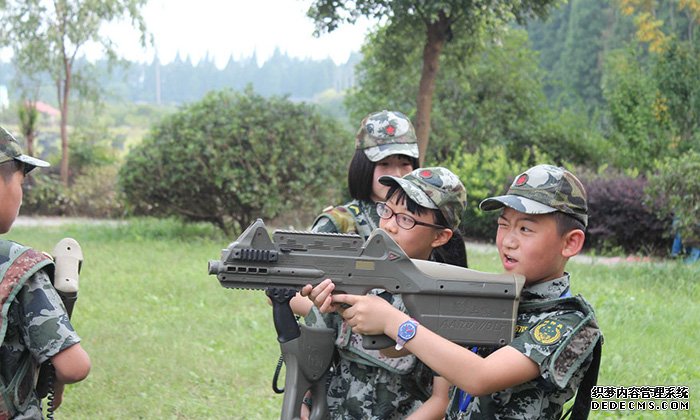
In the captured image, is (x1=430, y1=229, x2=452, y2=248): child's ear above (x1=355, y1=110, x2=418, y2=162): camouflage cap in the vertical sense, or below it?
below

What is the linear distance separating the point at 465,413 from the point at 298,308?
2.18 feet

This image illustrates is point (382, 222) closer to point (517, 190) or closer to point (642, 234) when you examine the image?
point (517, 190)

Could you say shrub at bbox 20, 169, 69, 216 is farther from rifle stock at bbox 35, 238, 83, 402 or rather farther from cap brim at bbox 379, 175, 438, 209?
cap brim at bbox 379, 175, 438, 209

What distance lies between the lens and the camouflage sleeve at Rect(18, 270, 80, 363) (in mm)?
2203

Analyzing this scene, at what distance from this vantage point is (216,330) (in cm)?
662

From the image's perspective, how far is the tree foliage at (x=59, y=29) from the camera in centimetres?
1694

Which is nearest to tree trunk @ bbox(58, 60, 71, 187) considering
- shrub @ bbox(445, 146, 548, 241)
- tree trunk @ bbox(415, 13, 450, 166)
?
shrub @ bbox(445, 146, 548, 241)

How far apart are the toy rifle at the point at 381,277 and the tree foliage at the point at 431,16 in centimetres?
742

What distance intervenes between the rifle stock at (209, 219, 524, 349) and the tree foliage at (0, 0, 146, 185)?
1586 centimetres

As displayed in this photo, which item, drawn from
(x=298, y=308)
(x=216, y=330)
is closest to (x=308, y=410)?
(x=298, y=308)

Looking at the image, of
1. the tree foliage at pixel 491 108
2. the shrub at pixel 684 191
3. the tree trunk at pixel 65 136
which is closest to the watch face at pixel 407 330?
the shrub at pixel 684 191

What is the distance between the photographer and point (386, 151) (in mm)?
2914

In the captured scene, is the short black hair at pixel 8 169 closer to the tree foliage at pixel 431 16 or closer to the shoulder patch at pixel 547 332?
the shoulder patch at pixel 547 332

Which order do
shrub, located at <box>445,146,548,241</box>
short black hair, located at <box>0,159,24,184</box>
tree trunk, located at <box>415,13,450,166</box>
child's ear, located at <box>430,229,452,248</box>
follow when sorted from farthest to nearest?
shrub, located at <box>445,146,548,241</box>, tree trunk, located at <box>415,13,450,166</box>, child's ear, located at <box>430,229,452,248</box>, short black hair, located at <box>0,159,24,184</box>
